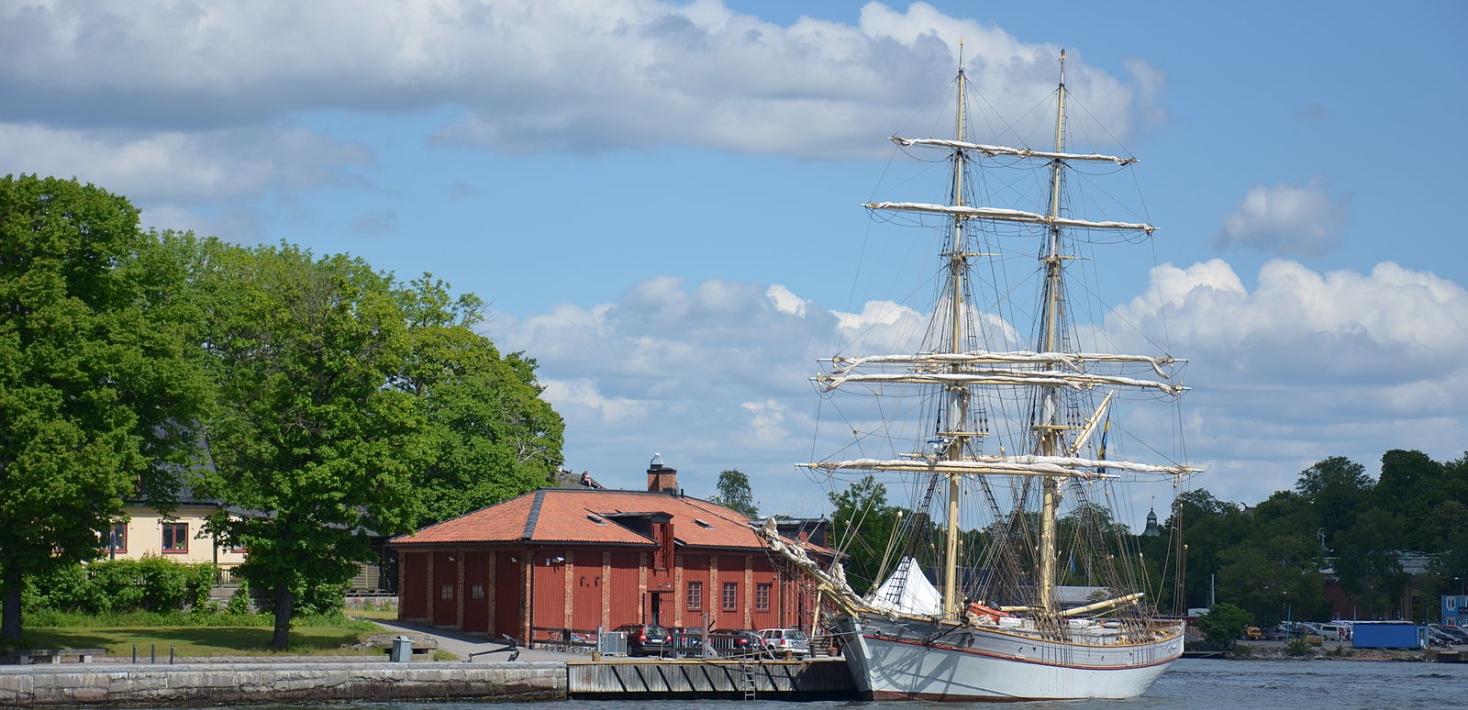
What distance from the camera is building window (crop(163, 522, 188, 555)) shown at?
66.9m

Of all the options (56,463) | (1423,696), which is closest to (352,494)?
(56,463)

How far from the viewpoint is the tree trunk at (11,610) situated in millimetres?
48156

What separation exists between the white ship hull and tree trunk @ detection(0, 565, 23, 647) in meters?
23.5

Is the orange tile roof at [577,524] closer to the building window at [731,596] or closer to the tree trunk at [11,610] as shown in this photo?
the building window at [731,596]

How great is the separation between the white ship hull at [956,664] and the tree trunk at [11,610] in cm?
2354

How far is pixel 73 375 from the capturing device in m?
47.2

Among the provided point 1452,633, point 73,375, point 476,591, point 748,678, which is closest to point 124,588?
point 476,591

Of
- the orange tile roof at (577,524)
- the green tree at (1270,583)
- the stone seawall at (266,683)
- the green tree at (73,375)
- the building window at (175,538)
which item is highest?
the green tree at (73,375)

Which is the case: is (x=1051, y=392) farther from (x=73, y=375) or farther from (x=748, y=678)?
(x=73, y=375)

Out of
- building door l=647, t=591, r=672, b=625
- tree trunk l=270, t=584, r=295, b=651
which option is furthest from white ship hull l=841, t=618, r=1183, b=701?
tree trunk l=270, t=584, r=295, b=651

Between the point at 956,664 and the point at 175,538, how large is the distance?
30202 mm

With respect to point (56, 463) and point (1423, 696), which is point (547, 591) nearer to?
point (56, 463)

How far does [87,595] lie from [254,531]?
1030 cm

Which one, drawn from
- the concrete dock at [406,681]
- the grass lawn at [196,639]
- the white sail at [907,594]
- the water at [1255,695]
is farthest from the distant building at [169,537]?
the white sail at [907,594]
